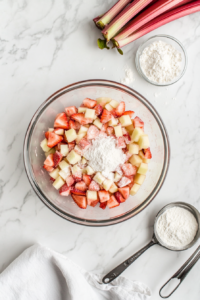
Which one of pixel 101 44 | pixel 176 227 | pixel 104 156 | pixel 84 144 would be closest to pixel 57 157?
pixel 84 144

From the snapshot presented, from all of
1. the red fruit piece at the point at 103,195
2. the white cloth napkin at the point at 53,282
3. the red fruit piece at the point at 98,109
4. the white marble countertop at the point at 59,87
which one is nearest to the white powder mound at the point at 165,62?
the white marble countertop at the point at 59,87

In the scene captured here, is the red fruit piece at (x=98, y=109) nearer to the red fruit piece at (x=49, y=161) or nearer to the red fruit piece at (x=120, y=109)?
the red fruit piece at (x=120, y=109)

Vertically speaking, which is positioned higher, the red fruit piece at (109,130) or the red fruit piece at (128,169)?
the red fruit piece at (109,130)

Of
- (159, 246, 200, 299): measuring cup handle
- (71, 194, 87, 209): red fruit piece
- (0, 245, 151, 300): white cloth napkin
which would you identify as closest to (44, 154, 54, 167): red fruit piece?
(71, 194, 87, 209): red fruit piece

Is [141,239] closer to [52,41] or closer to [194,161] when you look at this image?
[194,161]

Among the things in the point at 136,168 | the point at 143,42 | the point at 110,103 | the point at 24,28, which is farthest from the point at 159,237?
the point at 24,28

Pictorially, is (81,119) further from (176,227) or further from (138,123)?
(176,227)
